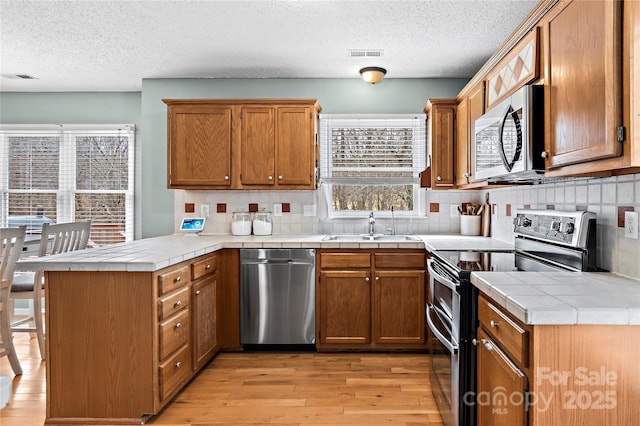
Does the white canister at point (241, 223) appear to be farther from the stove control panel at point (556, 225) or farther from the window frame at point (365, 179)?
the stove control panel at point (556, 225)

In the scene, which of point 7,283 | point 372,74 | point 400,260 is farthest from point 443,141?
point 7,283

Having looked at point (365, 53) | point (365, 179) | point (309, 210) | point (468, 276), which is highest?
point (365, 53)

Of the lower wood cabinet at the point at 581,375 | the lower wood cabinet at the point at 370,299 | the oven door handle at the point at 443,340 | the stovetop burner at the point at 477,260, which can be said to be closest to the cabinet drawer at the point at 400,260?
the lower wood cabinet at the point at 370,299

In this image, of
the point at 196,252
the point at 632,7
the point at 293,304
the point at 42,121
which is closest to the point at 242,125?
the point at 196,252

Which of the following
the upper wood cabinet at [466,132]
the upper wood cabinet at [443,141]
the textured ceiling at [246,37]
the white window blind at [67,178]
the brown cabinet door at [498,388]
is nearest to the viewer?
the brown cabinet door at [498,388]

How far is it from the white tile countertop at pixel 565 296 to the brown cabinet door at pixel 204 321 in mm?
1853

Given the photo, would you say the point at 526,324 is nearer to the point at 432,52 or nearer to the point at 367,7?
the point at 367,7

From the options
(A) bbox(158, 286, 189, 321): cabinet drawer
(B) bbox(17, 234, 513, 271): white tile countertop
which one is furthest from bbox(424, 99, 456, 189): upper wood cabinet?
(A) bbox(158, 286, 189, 321): cabinet drawer

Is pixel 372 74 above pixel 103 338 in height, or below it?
above

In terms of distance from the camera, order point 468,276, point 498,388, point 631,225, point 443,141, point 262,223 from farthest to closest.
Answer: point 262,223
point 443,141
point 468,276
point 631,225
point 498,388

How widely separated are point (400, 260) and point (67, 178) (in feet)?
12.2

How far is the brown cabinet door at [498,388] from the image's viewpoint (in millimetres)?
1308

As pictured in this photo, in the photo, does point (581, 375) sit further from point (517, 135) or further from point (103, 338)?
point (103, 338)

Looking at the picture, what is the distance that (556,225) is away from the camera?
207 centimetres
